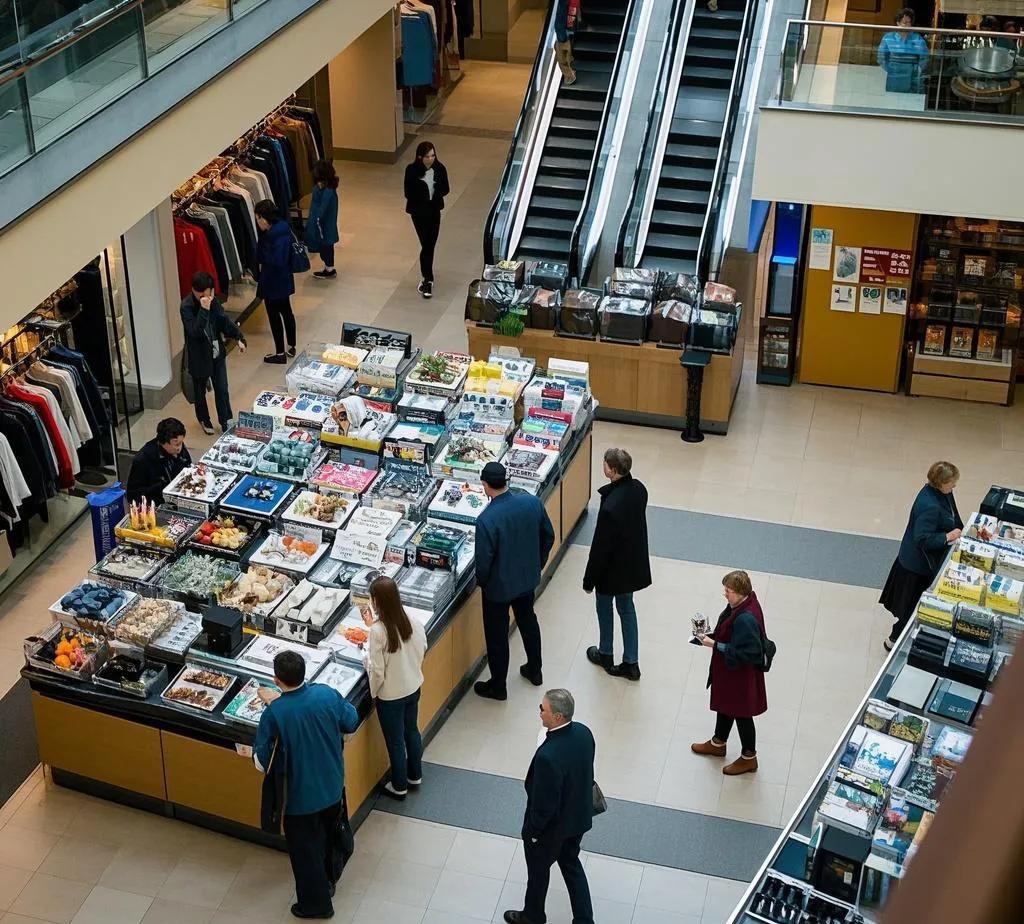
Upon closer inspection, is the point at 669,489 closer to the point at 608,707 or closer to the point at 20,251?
the point at 608,707

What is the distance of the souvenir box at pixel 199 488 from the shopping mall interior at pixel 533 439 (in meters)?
0.04

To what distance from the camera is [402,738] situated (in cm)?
721

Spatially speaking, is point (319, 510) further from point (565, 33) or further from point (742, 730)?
point (565, 33)

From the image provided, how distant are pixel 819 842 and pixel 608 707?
293cm

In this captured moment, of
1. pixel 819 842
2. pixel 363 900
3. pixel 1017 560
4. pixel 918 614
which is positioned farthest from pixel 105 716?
pixel 1017 560

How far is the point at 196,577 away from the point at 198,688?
3.15 ft

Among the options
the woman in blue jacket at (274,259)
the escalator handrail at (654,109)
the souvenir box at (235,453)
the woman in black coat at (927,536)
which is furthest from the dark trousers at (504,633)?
the escalator handrail at (654,109)

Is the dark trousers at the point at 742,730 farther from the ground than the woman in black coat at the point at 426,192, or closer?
closer

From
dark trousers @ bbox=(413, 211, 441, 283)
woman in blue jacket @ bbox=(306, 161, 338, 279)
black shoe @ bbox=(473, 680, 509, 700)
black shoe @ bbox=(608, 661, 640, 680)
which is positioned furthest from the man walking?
woman in blue jacket @ bbox=(306, 161, 338, 279)

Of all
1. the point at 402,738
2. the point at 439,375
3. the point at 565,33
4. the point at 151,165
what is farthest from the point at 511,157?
the point at 402,738

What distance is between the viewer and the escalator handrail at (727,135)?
12781 mm

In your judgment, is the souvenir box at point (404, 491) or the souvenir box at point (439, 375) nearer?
the souvenir box at point (404, 491)

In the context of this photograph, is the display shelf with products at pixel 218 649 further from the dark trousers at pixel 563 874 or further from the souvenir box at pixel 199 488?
the dark trousers at pixel 563 874

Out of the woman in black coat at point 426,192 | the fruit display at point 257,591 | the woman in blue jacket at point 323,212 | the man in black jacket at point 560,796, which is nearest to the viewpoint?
the man in black jacket at point 560,796
